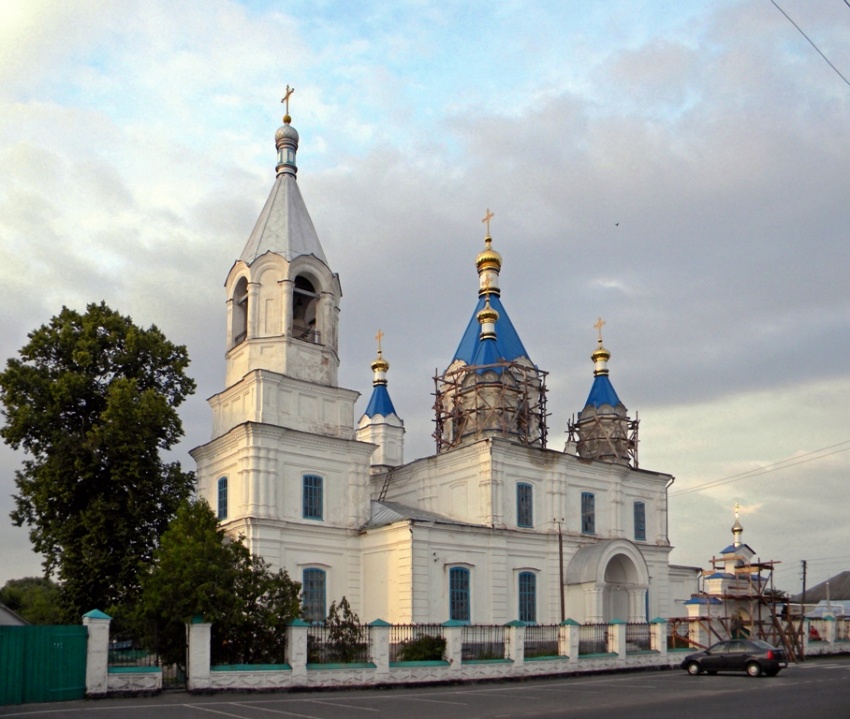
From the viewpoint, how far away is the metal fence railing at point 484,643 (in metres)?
22.8

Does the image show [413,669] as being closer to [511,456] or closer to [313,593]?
[313,593]

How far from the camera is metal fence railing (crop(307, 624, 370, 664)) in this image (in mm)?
20188

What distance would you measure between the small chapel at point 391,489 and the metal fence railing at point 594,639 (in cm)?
398

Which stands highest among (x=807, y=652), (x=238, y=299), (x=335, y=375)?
(x=238, y=299)

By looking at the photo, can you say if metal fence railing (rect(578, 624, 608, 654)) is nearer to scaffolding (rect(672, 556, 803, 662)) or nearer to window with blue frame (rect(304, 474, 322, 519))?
scaffolding (rect(672, 556, 803, 662))

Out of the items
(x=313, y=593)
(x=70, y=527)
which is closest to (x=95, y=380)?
(x=70, y=527)

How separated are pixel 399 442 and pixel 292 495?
54.8ft

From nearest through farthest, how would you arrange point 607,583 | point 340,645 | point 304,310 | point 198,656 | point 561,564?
1. point 198,656
2. point 340,645
3. point 304,310
4. point 561,564
5. point 607,583

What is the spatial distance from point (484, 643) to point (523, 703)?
22.6ft

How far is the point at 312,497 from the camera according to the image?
89.2 ft

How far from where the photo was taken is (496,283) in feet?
125

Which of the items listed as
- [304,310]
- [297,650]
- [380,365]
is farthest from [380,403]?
[297,650]

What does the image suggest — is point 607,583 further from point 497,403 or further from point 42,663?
point 42,663

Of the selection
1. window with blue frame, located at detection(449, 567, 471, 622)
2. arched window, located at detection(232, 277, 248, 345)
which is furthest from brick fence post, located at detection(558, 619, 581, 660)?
arched window, located at detection(232, 277, 248, 345)
